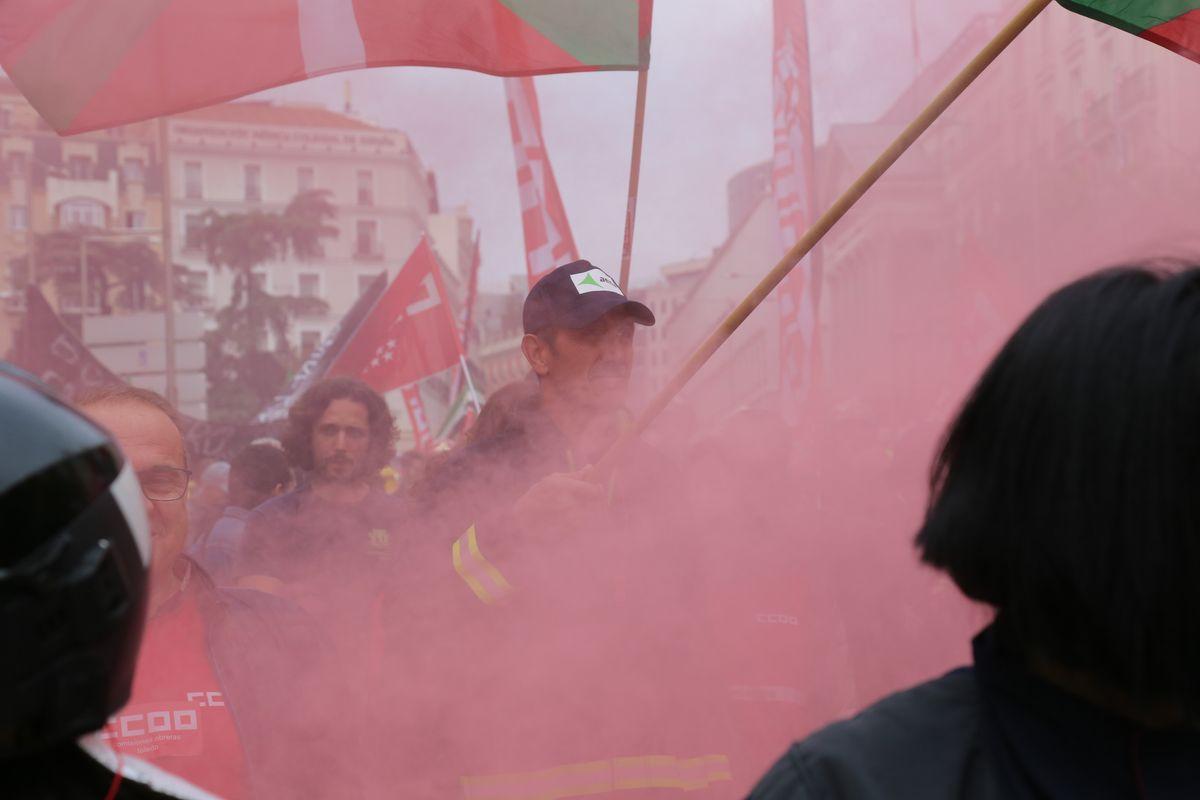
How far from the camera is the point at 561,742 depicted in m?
2.16

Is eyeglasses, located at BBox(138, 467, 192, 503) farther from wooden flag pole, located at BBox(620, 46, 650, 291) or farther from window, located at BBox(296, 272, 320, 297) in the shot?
window, located at BBox(296, 272, 320, 297)

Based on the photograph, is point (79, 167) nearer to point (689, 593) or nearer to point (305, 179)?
point (305, 179)

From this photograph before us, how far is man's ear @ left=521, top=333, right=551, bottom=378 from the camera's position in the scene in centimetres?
240

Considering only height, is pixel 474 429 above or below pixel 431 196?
below

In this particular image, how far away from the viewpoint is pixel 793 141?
464cm

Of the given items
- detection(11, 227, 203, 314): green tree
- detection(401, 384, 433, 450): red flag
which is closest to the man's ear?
detection(401, 384, 433, 450): red flag

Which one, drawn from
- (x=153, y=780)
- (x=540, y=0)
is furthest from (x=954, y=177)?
(x=153, y=780)

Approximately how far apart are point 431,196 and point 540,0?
1720 inches

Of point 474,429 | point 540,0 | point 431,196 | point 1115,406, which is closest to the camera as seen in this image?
point 1115,406

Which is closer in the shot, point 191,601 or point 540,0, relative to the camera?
point 191,601

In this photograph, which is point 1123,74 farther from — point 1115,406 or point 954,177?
point 1115,406

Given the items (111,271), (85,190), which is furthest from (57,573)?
(85,190)

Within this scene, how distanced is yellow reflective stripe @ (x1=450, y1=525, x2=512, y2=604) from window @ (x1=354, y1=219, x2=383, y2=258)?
49.3 m

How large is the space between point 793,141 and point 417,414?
17.7ft
